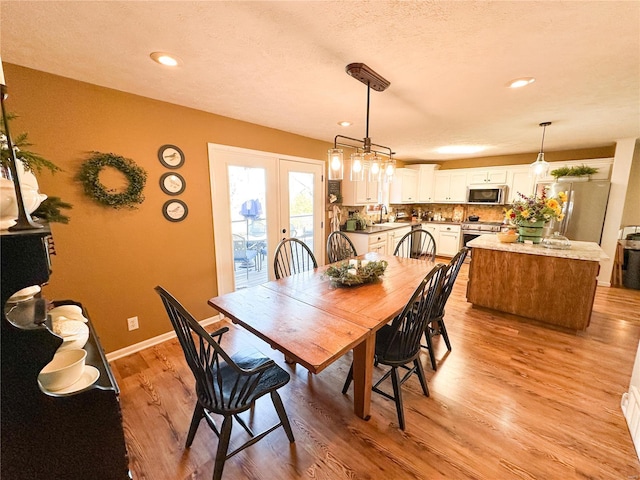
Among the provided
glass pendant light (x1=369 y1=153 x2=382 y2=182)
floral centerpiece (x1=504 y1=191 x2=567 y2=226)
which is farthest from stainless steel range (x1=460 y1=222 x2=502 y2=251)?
glass pendant light (x1=369 y1=153 x2=382 y2=182)

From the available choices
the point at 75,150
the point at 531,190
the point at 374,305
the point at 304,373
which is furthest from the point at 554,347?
the point at 75,150

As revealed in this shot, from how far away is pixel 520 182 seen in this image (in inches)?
201

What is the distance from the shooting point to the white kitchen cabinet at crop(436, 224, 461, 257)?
5730mm

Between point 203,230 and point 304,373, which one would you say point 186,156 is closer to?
point 203,230

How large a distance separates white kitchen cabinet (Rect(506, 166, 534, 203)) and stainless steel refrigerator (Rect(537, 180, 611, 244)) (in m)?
0.79

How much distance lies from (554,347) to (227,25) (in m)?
3.68

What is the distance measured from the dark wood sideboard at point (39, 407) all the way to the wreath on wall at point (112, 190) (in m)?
1.40

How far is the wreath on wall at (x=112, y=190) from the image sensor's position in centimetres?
205

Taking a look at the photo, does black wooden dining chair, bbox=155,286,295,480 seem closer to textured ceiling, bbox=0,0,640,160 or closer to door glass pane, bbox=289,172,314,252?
textured ceiling, bbox=0,0,640,160

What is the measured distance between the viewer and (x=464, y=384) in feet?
6.71

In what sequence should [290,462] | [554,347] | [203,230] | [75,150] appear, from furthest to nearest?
[203,230], [554,347], [75,150], [290,462]

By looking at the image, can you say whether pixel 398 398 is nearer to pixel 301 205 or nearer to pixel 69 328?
pixel 69 328

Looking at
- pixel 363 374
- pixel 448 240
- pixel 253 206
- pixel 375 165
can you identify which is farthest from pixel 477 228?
pixel 363 374

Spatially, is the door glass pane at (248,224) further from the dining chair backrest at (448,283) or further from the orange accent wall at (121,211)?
the dining chair backrest at (448,283)
